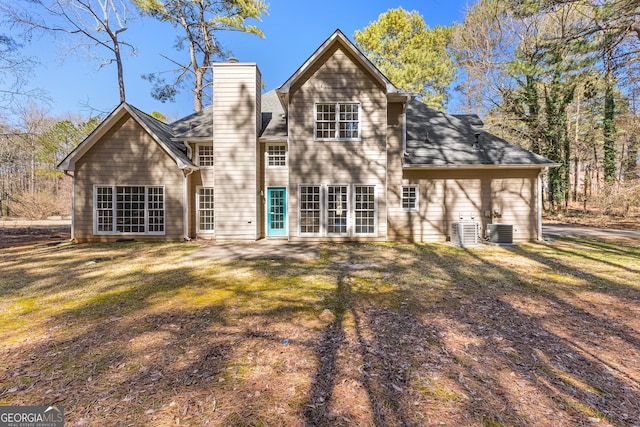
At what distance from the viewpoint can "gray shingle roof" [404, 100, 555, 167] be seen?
1145 centimetres

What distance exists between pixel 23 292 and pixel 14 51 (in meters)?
12.1

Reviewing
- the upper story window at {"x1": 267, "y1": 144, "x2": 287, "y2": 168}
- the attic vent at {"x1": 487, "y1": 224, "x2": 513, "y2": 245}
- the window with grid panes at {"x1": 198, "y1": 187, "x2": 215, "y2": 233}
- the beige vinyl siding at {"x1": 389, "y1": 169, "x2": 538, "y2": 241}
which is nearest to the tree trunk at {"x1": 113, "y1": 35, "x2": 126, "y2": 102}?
the window with grid panes at {"x1": 198, "y1": 187, "x2": 215, "y2": 233}

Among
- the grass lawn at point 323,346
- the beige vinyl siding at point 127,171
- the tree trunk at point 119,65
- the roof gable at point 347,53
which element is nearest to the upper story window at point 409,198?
the roof gable at point 347,53

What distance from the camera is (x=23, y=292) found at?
5.51 metres

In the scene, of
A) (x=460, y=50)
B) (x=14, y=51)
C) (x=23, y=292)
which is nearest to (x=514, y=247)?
(x=23, y=292)

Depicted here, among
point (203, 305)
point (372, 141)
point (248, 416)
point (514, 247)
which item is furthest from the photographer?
point (372, 141)

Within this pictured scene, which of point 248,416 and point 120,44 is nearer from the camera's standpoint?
point 248,416

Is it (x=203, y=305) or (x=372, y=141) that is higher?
(x=372, y=141)

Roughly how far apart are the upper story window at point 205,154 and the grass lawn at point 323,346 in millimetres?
6527

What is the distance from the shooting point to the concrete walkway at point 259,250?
8.85 metres

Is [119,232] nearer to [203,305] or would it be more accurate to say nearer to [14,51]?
[14,51]

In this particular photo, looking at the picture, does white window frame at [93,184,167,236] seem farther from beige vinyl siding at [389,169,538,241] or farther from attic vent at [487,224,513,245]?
attic vent at [487,224,513,245]

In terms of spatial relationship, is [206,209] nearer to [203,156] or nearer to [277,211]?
[203,156]

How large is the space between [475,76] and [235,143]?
20.4 meters
